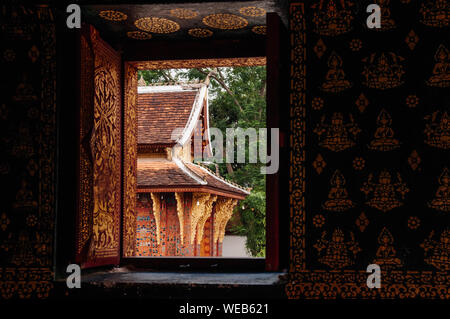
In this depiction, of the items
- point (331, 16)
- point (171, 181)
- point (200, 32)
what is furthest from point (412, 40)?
point (171, 181)

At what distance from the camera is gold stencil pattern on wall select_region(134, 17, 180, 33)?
13.1 ft

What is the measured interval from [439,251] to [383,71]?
1.11 m

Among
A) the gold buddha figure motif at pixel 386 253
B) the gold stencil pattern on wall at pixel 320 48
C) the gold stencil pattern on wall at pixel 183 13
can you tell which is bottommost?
the gold buddha figure motif at pixel 386 253

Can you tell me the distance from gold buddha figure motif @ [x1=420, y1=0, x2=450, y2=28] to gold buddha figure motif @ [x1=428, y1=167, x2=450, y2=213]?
0.91m

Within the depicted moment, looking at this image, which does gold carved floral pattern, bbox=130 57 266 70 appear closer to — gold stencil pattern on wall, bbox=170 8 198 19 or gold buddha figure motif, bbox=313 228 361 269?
gold stencil pattern on wall, bbox=170 8 198 19

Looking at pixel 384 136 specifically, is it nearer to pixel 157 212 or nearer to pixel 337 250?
pixel 337 250

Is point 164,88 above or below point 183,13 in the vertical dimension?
above

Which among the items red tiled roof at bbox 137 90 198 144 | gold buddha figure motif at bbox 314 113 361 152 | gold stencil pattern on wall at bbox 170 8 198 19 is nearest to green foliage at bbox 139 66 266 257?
red tiled roof at bbox 137 90 198 144

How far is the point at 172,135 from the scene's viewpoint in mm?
10516

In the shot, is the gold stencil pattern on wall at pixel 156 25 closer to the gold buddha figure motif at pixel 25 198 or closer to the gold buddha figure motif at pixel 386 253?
the gold buddha figure motif at pixel 25 198

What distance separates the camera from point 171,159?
10.4 m

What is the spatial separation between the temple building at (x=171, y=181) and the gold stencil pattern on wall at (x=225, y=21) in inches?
227

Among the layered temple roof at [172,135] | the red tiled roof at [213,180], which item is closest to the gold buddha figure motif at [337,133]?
the layered temple roof at [172,135]

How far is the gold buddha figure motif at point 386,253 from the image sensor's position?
10.8ft
